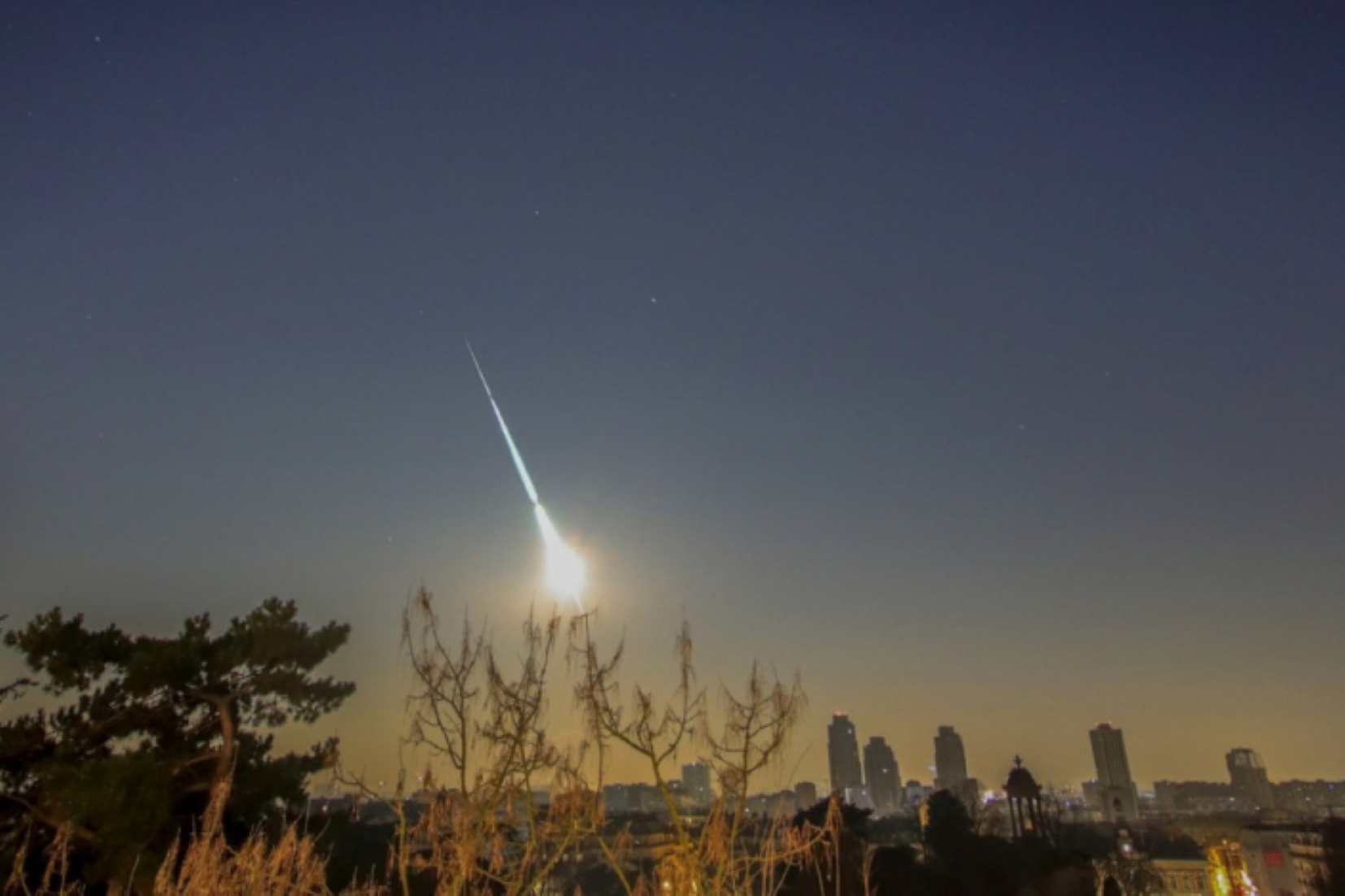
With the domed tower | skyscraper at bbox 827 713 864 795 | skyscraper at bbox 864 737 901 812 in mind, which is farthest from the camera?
skyscraper at bbox 864 737 901 812

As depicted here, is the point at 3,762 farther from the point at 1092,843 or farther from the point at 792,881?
the point at 1092,843

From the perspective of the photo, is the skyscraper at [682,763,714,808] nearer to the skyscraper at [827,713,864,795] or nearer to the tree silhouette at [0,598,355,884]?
the tree silhouette at [0,598,355,884]

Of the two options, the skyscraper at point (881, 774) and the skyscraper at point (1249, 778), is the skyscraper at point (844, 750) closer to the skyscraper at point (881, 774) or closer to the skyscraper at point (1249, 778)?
the skyscraper at point (881, 774)

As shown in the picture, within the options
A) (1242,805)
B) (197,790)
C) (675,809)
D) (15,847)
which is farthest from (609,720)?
(1242,805)

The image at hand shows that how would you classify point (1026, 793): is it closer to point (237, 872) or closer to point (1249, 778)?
point (237, 872)

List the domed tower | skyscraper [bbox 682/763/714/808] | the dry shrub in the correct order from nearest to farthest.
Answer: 1. the dry shrub
2. skyscraper [bbox 682/763/714/808]
3. the domed tower

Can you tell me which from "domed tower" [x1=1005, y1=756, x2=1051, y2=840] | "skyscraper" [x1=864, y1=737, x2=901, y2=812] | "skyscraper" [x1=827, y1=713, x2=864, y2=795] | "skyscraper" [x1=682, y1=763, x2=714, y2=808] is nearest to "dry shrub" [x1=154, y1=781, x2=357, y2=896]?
"skyscraper" [x1=682, y1=763, x2=714, y2=808]
